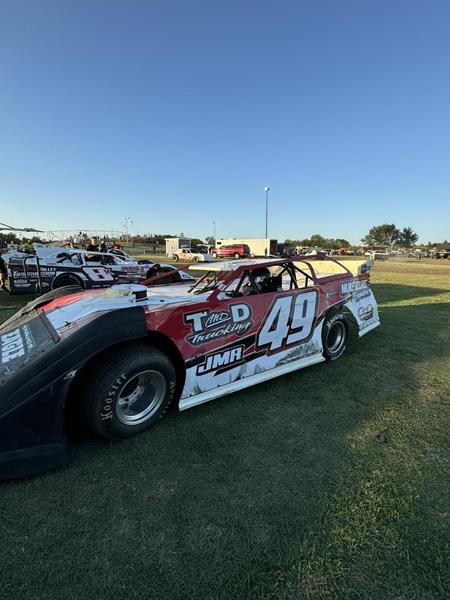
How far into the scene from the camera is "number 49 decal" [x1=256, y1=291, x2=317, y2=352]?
11.9ft

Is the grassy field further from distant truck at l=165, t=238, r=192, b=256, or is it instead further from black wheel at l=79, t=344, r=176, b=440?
distant truck at l=165, t=238, r=192, b=256

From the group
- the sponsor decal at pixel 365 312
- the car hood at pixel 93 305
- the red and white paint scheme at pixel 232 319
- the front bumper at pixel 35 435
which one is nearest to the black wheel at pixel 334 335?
the red and white paint scheme at pixel 232 319

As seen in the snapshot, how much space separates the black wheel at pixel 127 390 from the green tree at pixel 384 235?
373 feet

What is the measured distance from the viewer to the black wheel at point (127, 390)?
2533 millimetres

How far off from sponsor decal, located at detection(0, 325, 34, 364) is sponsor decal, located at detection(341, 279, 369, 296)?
3.93m

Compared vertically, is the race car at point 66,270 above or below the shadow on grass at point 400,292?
above

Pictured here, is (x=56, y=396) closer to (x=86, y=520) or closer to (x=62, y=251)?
(x=86, y=520)

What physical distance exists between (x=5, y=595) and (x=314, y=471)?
72.8 inches

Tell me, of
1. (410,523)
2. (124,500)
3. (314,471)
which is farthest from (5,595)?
(410,523)

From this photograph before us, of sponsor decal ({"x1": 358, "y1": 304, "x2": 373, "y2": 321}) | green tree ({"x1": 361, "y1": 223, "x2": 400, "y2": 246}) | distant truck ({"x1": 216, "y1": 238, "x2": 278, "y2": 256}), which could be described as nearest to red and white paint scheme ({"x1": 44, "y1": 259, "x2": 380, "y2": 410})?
sponsor decal ({"x1": 358, "y1": 304, "x2": 373, "y2": 321})

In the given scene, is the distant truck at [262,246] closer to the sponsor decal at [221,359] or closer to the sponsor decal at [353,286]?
the sponsor decal at [353,286]

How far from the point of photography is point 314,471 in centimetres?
236

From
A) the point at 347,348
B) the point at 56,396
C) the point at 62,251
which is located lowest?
the point at 347,348

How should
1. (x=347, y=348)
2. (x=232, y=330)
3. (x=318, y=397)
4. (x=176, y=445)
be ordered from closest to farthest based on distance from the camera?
(x=176, y=445), (x=232, y=330), (x=318, y=397), (x=347, y=348)
